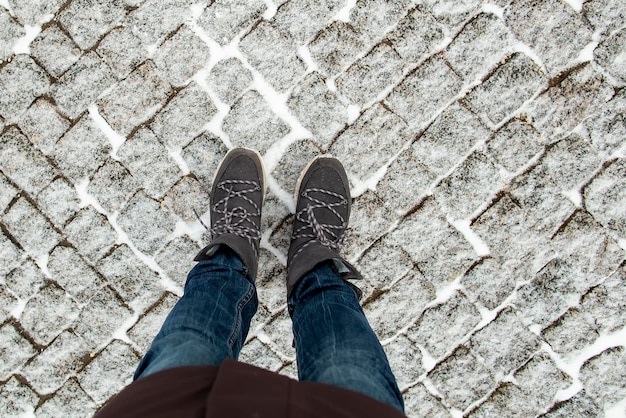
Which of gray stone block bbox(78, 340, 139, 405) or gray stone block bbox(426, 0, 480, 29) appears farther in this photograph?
gray stone block bbox(78, 340, 139, 405)

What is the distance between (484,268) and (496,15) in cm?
116

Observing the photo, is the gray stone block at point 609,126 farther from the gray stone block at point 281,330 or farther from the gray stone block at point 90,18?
the gray stone block at point 90,18

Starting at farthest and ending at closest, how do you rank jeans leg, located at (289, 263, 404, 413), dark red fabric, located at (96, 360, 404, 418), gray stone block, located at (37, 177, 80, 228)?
gray stone block, located at (37, 177, 80, 228)
jeans leg, located at (289, 263, 404, 413)
dark red fabric, located at (96, 360, 404, 418)

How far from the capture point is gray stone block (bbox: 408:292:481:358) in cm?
221

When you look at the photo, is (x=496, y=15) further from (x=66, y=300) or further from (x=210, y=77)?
(x=66, y=300)

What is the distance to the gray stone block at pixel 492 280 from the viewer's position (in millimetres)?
2188

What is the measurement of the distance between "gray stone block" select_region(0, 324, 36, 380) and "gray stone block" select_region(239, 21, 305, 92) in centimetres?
172

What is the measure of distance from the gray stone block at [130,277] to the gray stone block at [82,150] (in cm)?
40

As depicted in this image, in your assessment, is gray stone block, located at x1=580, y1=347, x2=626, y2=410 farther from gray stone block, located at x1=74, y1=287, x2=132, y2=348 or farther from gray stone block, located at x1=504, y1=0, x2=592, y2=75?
gray stone block, located at x1=74, y1=287, x2=132, y2=348

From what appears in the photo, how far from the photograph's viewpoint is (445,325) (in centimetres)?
222

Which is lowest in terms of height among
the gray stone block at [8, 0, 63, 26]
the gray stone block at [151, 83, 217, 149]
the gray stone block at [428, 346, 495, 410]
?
the gray stone block at [428, 346, 495, 410]

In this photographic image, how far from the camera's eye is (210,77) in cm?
214

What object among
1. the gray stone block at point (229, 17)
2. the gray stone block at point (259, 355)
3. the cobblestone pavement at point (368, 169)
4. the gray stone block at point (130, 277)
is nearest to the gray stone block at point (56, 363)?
the cobblestone pavement at point (368, 169)

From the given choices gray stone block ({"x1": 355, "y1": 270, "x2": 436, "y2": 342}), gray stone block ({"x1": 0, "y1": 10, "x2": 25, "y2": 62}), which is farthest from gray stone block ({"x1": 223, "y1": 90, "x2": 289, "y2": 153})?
gray stone block ({"x1": 0, "y1": 10, "x2": 25, "y2": 62})
